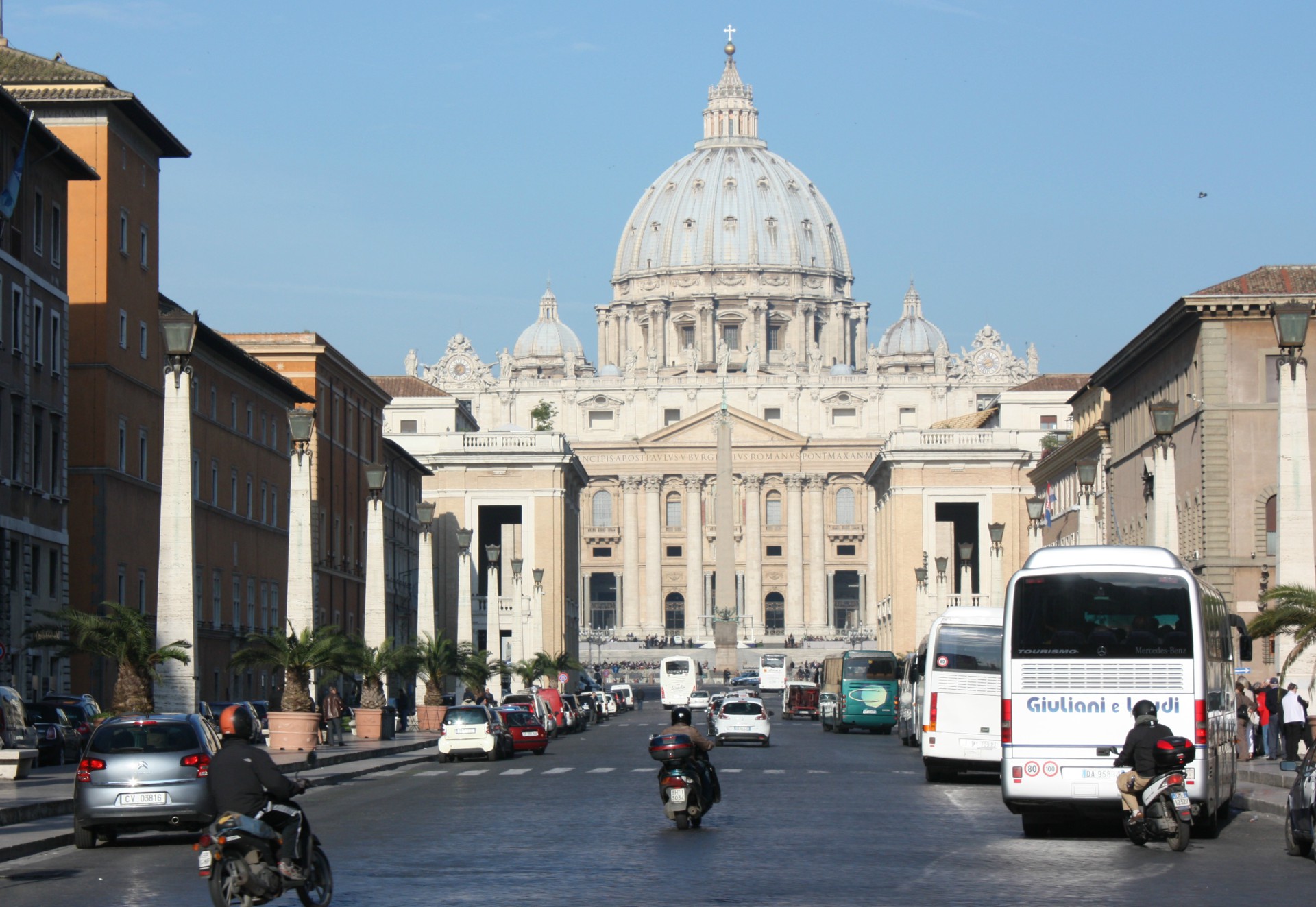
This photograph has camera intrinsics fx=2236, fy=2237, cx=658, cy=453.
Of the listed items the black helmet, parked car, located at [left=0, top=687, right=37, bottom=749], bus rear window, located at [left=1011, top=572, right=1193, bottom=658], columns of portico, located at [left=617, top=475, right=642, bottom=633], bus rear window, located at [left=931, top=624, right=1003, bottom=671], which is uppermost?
columns of portico, located at [left=617, top=475, right=642, bottom=633]

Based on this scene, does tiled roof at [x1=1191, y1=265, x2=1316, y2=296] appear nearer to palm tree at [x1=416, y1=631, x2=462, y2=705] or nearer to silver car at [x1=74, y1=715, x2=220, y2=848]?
palm tree at [x1=416, y1=631, x2=462, y2=705]

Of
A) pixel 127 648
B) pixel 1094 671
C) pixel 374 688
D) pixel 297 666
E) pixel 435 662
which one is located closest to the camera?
pixel 1094 671

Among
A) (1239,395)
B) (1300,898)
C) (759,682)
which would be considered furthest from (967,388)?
(1300,898)

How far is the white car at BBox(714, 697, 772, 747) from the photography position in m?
54.8

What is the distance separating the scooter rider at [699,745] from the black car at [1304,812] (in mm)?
6524

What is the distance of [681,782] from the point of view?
23969 millimetres

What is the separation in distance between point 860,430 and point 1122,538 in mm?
108174

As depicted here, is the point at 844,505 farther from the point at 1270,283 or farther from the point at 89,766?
the point at 89,766

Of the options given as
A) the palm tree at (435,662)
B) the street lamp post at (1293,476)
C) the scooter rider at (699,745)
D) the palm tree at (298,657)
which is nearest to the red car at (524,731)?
the palm tree at (298,657)

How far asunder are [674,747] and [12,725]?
13.4 meters

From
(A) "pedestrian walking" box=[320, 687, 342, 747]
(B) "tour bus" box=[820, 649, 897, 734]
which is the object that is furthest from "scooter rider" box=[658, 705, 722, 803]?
(B) "tour bus" box=[820, 649, 897, 734]

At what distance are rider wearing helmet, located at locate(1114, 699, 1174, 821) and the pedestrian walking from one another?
27638 mm

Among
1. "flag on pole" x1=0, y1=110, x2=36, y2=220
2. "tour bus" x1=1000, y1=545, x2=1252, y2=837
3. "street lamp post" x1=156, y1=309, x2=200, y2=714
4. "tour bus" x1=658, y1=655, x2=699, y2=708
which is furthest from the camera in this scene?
"tour bus" x1=658, y1=655, x2=699, y2=708

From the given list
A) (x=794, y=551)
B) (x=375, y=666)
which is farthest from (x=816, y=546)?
(x=375, y=666)
